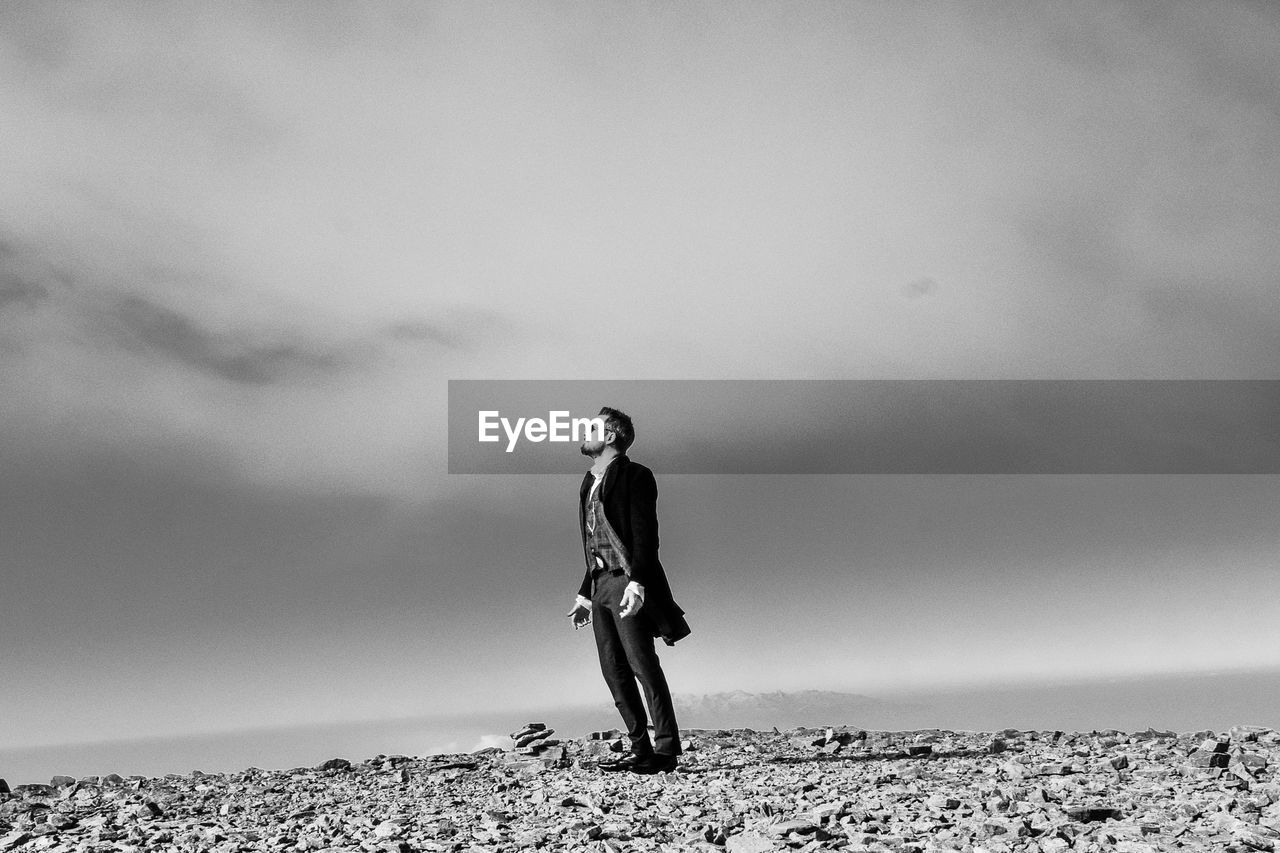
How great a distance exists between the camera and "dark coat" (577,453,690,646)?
10.2m

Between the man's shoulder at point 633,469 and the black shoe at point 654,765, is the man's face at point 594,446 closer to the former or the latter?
the man's shoulder at point 633,469

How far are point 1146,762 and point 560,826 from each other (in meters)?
5.27

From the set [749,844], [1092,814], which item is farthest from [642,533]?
[1092,814]

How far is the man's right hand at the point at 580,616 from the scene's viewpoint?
35.3 feet

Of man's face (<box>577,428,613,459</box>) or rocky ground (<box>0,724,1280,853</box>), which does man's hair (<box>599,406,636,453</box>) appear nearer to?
man's face (<box>577,428,613,459</box>)

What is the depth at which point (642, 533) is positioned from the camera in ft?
33.5

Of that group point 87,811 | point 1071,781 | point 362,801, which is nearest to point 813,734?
point 1071,781

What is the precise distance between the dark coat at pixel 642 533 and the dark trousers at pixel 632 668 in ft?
0.55

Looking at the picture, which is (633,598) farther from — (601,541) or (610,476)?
(610,476)

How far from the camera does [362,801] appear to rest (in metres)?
9.73

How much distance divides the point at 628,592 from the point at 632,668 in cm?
87

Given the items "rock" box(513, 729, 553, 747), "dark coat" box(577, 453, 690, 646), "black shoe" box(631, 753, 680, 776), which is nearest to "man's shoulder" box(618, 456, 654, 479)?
"dark coat" box(577, 453, 690, 646)

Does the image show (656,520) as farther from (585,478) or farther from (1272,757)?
(1272,757)

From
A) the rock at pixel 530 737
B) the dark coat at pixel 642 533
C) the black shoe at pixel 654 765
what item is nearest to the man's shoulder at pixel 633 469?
the dark coat at pixel 642 533
